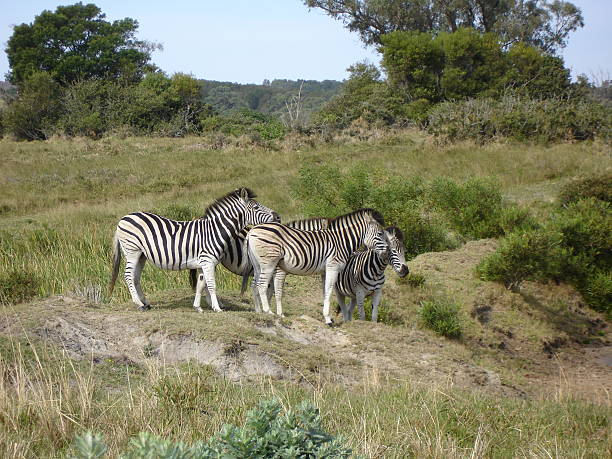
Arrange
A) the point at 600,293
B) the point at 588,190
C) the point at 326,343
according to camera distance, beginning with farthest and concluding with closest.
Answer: the point at 588,190
the point at 600,293
the point at 326,343

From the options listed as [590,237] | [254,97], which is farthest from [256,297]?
[254,97]

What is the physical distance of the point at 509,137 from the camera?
1222 inches

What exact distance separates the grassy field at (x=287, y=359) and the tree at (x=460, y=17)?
110 feet

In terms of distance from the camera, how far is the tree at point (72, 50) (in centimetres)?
4897

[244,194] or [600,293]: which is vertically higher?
[244,194]

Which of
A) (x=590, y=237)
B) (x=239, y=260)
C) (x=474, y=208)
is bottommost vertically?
(x=239, y=260)

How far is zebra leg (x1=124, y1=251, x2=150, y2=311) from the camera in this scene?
10.1m

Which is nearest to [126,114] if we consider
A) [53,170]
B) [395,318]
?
[53,170]

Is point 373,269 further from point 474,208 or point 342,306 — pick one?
point 474,208

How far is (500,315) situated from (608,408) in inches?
274

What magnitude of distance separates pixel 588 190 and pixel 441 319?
931cm

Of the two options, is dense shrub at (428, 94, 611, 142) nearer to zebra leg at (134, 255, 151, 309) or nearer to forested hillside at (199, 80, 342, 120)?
zebra leg at (134, 255, 151, 309)

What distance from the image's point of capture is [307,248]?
416 inches

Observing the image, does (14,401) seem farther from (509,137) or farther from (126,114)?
(126,114)
